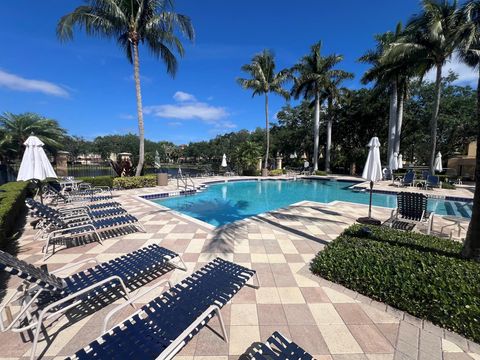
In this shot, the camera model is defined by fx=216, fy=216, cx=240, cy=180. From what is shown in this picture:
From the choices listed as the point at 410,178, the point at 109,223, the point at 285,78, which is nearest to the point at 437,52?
the point at 410,178

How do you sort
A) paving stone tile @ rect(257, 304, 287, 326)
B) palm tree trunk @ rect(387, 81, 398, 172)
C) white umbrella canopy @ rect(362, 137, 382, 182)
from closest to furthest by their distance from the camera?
paving stone tile @ rect(257, 304, 287, 326) → white umbrella canopy @ rect(362, 137, 382, 182) → palm tree trunk @ rect(387, 81, 398, 172)

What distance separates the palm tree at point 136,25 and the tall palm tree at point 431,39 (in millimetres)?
14181

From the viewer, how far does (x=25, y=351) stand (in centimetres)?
211

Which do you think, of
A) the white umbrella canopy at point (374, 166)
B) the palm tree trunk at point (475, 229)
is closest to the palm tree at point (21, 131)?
the white umbrella canopy at point (374, 166)

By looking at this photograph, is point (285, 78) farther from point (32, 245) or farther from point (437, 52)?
point (32, 245)

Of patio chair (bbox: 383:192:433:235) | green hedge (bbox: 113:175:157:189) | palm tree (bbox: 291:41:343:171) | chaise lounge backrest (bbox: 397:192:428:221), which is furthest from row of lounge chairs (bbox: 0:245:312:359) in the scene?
palm tree (bbox: 291:41:343:171)

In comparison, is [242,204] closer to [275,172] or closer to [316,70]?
[275,172]

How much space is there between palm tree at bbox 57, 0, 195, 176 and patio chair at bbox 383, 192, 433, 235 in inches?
494

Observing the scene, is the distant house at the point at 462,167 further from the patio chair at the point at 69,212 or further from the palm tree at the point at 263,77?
the patio chair at the point at 69,212

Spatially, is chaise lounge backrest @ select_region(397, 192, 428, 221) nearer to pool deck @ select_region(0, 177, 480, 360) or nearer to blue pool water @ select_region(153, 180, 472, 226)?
pool deck @ select_region(0, 177, 480, 360)

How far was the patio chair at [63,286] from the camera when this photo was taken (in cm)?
212

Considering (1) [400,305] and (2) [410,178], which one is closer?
(1) [400,305]

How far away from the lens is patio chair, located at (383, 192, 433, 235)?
5398 mm

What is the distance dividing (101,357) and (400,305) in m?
3.26
